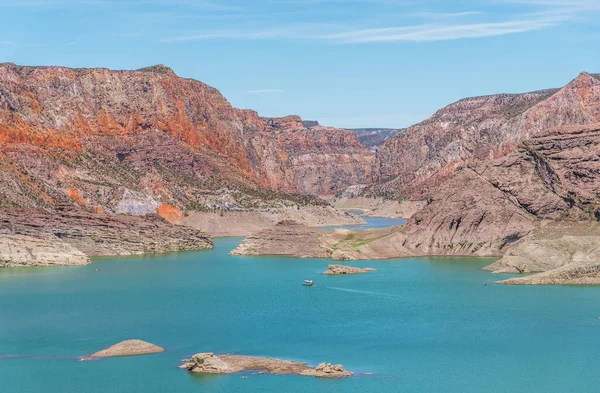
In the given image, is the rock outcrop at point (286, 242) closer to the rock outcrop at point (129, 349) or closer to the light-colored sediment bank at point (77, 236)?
the light-colored sediment bank at point (77, 236)

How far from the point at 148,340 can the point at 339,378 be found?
21823mm

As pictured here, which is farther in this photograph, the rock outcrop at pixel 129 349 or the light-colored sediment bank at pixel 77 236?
the light-colored sediment bank at pixel 77 236

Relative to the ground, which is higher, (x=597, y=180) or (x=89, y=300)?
(x=597, y=180)

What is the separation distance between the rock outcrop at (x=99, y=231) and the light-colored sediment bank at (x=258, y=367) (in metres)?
88.1

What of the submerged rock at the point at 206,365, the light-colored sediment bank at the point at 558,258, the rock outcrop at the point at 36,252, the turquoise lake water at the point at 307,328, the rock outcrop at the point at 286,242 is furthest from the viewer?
the rock outcrop at the point at 286,242

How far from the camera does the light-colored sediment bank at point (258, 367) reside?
7494 cm

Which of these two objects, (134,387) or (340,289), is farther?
(340,289)

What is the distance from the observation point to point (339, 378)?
73875 mm

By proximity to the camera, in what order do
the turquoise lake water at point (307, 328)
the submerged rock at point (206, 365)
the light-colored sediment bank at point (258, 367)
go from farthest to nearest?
the submerged rock at point (206, 365) < the light-colored sediment bank at point (258, 367) < the turquoise lake water at point (307, 328)

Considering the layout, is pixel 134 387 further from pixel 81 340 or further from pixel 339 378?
pixel 81 340

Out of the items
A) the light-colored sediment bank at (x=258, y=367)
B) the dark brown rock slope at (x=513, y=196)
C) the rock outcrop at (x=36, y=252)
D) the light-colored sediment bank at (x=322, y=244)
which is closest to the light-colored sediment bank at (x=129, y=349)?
the light-colored sediment bank at (x=258, y=367)

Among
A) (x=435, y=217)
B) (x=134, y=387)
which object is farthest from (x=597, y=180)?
(x=134, y=387)

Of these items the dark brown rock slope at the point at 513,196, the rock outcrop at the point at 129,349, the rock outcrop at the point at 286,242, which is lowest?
the rock outcrop at the point at 129,349

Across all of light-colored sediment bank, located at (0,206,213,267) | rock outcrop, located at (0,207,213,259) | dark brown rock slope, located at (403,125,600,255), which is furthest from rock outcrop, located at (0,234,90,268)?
dark brown rock slope, located at (403,125,600,255)
